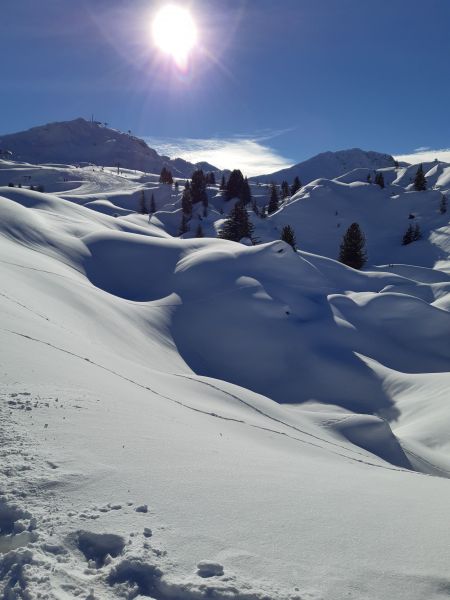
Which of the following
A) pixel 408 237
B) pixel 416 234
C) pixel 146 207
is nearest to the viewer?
pixel 408 237

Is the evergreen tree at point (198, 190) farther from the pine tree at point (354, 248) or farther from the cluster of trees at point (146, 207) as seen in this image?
the pine tree at point (354, 248)

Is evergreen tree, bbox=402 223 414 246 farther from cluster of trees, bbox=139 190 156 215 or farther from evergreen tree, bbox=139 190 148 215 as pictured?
evergreen tree, bbox=139 190 148 215

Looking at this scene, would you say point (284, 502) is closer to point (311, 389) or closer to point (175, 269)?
point (311, 389)

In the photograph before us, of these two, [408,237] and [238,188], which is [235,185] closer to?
[238,188]

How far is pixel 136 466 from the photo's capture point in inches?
196

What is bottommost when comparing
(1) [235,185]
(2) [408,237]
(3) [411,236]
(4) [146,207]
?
(2) [408,237]

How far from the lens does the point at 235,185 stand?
85.9 metres

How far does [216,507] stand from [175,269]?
86.2ft

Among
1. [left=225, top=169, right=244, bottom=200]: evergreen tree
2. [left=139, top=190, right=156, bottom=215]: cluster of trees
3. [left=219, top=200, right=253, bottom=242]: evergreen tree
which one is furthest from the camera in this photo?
[left=139, top=190, right=156, bottom=215]: cluster of trees

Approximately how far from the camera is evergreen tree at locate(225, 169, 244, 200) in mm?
85375

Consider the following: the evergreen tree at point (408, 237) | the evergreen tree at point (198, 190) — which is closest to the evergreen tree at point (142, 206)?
the evergreen tree at point (198, 190)

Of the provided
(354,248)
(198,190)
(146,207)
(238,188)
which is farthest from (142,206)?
(354,248)

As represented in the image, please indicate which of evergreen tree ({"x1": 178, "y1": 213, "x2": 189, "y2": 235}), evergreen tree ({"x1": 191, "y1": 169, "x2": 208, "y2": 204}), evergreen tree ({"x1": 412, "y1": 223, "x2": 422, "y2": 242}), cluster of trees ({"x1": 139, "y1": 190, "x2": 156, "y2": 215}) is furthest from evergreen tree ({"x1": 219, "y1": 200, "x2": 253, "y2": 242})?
cluster of trees ({"x1": 139, "y1": 190, "x2": 156, "y2": 215})

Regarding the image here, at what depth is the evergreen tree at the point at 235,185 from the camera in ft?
280
